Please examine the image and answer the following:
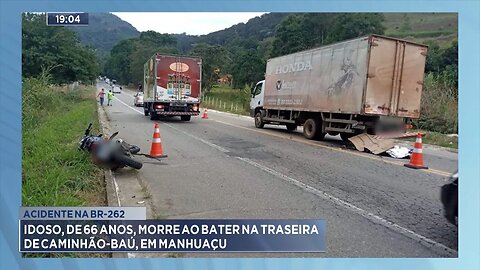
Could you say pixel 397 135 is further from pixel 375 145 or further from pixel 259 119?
pixel 259 119

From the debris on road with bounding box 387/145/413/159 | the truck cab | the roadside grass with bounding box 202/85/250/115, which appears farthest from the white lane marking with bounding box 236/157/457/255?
the truck cab

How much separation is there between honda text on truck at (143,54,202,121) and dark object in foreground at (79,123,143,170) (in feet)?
2.87

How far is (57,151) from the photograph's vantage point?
138 inches

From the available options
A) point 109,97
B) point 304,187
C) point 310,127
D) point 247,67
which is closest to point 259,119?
point 310,127

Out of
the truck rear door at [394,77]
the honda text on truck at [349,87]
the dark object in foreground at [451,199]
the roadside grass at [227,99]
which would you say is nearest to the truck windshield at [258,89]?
the honda text on truck at [349,87]

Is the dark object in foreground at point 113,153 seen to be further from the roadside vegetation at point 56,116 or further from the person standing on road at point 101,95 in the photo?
the person standing on road at point 101,95

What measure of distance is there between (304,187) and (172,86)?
8.42 feet

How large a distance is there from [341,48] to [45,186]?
3.11 meters

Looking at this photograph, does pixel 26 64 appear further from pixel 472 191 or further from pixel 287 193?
pixel 472 191

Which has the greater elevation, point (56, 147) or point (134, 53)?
point (134, 53)

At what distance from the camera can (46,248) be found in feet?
9.19

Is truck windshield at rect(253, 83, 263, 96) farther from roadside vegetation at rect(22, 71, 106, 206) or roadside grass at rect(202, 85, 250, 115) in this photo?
roadside vegetation at rect(22, 71, 106, 206)

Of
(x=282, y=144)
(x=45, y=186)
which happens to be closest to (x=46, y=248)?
(x=45, y=186)
